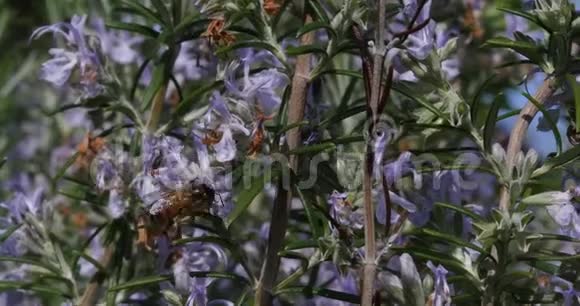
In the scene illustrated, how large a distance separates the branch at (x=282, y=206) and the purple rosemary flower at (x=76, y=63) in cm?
31

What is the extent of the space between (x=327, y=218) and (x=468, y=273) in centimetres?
16

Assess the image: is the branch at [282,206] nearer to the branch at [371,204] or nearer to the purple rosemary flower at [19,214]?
the branch at [371,204]

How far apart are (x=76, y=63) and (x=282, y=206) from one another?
0.40m

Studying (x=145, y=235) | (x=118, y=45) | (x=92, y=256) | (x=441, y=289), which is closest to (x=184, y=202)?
(x=145, y=235)

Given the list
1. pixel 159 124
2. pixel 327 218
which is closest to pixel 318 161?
pixel 327 218

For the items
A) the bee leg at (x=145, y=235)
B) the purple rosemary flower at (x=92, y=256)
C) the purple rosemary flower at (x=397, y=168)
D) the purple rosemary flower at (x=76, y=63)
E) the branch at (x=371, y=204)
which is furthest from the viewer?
the purple rosemary flower at (x=92, y=256)

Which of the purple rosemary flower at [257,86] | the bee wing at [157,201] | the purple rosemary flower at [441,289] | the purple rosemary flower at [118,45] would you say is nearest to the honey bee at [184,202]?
the bee wing at [157,201]

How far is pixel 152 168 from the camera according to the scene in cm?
111

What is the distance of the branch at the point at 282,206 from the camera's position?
1.12 m

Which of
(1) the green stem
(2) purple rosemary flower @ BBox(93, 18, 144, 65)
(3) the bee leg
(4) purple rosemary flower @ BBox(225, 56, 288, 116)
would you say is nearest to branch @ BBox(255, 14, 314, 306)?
(4) purple rosemary flower @ BBox(225, 56, 288, 116)

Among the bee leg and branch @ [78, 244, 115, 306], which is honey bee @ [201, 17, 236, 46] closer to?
the bee leg

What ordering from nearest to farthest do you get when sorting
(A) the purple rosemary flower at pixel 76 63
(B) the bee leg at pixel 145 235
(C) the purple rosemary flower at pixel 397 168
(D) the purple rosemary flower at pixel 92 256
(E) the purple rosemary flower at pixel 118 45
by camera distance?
(C) the purple rosemary flower at pixel 397 168, (B) the bee leg at pixel 145 235, (A) the purple rosemary flower at pixel 76 63, (D) the purple rosemary flower at pixel 92 256, (E) the purple rosemary flower at pixel 118 45

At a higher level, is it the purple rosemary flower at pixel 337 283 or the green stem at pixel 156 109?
the green stem at pixel 156 109

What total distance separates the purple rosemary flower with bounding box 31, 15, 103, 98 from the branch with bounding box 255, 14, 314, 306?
308mm
